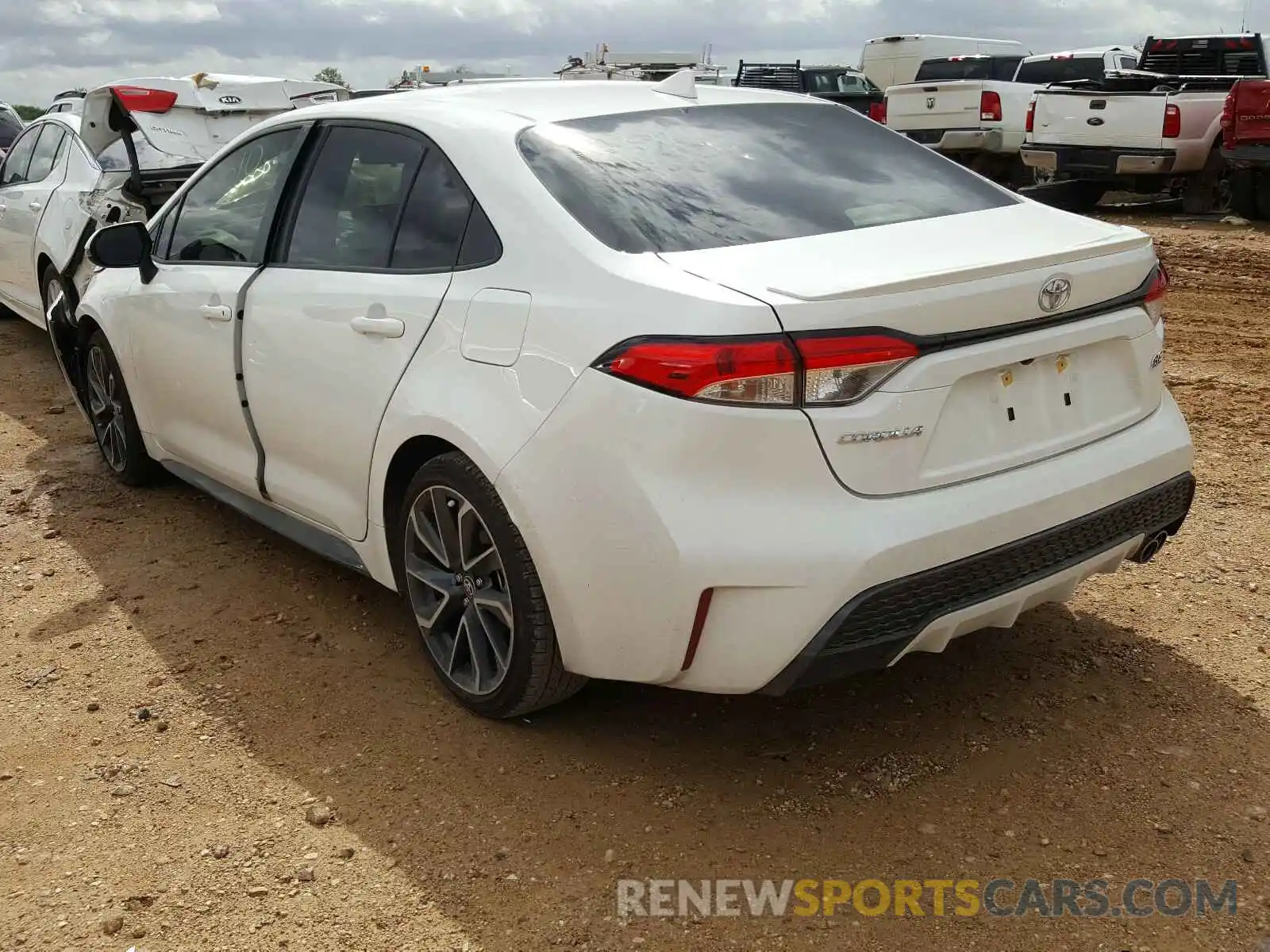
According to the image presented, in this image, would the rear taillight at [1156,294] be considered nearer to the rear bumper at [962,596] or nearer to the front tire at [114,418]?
the rear bumper at [962,596]

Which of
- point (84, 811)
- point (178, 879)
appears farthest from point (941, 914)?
point (84, 811)

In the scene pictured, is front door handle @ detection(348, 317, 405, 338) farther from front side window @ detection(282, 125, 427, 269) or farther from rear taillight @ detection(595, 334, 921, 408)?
rear taillight @ detection(595, 334, 921, 408)

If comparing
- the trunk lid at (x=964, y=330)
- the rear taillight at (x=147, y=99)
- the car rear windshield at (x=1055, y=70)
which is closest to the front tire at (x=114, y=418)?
the rear taillight at (x=147, y=99)

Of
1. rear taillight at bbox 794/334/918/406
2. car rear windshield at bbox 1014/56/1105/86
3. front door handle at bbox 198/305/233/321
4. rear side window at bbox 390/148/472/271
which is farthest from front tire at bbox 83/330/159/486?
car rear windshield at bbox 1014/56/1105/86

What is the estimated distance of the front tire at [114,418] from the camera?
5.24 m

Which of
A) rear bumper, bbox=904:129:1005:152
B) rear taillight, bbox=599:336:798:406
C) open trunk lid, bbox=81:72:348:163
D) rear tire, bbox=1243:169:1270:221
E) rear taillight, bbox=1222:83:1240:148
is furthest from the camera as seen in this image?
rear bumper, bbox=904:129:1005:152

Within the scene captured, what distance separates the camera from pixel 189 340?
438 centimetres

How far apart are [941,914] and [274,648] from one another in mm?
2318

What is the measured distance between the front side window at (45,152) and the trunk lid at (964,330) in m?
6.65

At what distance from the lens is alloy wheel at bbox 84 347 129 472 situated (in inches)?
210

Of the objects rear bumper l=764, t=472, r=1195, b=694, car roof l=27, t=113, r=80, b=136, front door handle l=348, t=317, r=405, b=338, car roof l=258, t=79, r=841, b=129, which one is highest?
car roof l=258, t=79, r=841, b=129

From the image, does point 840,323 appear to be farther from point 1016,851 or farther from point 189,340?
point 189,340

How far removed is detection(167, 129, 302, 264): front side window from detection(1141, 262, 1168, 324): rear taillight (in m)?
2.67

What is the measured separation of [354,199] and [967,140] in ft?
46.7
